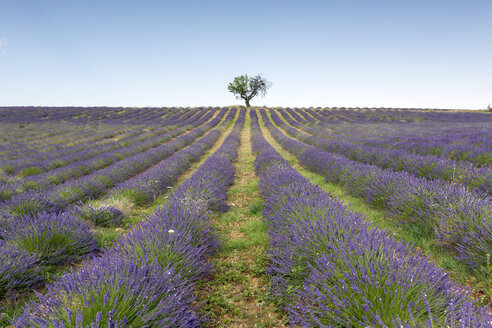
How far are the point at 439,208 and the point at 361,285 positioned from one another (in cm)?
233

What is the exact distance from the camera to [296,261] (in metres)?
2.26

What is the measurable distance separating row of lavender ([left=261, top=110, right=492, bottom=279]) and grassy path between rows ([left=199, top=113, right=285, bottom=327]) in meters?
2.00

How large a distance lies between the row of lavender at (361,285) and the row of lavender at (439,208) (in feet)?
2.70

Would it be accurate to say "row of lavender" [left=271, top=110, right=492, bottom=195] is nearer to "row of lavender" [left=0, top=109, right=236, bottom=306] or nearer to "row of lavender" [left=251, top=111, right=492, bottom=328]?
"row of lavender" [left=251, top=111, right=492, bottom=328]

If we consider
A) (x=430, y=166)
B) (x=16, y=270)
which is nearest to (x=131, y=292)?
(x=16, y=270)

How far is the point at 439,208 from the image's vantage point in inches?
122

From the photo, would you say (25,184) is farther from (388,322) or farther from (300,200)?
(388,322)

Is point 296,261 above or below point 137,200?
above

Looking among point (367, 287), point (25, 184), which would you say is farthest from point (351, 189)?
point (25, 184)

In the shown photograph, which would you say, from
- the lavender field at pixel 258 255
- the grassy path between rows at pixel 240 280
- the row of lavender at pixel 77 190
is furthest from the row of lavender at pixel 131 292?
the row of lavender at pixel 77 190

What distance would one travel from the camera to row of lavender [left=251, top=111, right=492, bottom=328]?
1.42 m

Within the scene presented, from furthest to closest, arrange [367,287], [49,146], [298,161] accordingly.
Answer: [49,146], [298,161], [367,287]

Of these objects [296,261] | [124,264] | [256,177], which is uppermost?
[124,264]

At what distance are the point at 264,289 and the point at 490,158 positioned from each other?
6.74 meters
